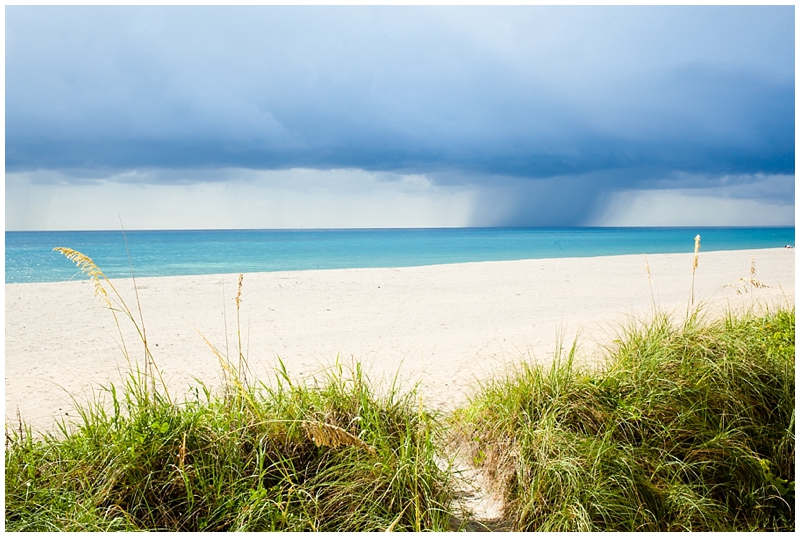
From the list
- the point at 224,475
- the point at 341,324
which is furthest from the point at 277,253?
the point at 224,475

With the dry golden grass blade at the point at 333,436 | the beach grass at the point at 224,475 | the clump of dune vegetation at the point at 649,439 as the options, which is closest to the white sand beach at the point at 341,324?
the beach grass at the point at 224,475

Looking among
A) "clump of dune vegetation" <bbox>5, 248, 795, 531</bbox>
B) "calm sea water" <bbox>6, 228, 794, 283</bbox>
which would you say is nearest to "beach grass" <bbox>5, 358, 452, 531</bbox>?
"clump of dune vegetation" <bbox>5, 248, 795, 531</bbox>

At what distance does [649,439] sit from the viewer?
12.0ft

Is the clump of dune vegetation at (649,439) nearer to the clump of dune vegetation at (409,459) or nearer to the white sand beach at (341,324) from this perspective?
the clump of dune vegetation at (409,459)

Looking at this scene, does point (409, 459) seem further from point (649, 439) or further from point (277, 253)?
point (277, 253)

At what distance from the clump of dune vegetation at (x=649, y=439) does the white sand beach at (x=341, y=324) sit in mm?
774

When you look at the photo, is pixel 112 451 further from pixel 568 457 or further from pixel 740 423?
pixel 740 423

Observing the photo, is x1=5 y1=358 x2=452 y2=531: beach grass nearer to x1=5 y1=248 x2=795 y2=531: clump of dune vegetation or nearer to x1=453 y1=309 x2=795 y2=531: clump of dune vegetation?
x1=5 y1=248 x2=795 y2=531: clump of dune vegetation

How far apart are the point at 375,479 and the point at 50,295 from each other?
14.5 m

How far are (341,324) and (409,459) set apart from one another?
7521 millimetres

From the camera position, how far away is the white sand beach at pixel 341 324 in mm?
6535

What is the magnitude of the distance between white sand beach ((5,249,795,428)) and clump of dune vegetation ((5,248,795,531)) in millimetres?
462

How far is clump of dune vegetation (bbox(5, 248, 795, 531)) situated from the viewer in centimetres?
303

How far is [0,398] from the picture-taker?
2816mm
